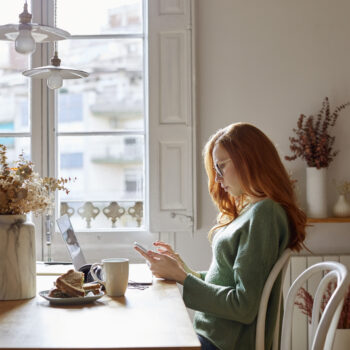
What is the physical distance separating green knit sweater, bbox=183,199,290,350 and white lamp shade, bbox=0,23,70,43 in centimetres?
96

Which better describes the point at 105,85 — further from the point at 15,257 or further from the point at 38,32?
the point at 15,257

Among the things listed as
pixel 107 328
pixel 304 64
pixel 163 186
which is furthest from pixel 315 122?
pixel 107 328

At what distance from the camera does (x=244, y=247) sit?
1.78 meters

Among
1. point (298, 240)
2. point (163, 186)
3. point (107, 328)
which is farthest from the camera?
point (163, 186)

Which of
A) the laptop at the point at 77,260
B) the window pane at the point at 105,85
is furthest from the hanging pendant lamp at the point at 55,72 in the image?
the window pane at the point at 105,85

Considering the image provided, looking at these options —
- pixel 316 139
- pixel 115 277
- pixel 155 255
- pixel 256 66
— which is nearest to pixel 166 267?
pixel 155 255

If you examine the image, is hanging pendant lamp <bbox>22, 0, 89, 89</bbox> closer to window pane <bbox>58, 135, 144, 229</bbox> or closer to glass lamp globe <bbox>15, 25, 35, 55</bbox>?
glass lamp globe <bbox>15, 25, 35, 55</bbox>

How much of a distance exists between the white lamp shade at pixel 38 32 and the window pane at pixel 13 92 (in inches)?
55.5

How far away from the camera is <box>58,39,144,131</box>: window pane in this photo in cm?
359

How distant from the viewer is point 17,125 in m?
3.59

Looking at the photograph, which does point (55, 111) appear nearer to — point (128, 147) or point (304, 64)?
point (128, 147)

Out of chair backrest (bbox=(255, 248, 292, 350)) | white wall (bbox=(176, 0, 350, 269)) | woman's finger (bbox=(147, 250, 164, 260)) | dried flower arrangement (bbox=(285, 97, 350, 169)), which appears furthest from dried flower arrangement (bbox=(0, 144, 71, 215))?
dried flower arrangement (bbox=(285, 97, 350, 169))

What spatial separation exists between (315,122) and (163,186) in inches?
38.3

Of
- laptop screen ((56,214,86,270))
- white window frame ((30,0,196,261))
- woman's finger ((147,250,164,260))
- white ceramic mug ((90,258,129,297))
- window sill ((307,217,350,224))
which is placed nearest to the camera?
white ceramic mug ((90,258,129,297))
